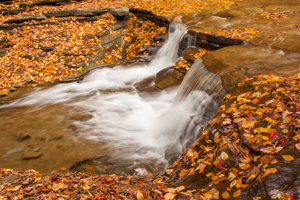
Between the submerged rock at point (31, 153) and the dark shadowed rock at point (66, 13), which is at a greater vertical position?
the dark shadowed rock at point (66, 13)

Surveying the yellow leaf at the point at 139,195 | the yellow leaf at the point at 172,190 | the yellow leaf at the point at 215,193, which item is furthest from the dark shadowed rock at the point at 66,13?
the yellow leaf at the point at 215,193

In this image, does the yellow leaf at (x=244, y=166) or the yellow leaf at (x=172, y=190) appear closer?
the yellow leaf at (x=244, y=166)

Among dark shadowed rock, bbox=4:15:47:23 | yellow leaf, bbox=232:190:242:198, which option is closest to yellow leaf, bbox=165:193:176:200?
yellow leaf, bbox=232:190:242:198

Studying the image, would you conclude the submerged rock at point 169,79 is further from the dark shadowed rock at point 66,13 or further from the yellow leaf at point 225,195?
the dark shadowed rock at point 66,13

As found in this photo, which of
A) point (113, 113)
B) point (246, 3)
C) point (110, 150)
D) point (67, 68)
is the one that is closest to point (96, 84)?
point (67, 68)

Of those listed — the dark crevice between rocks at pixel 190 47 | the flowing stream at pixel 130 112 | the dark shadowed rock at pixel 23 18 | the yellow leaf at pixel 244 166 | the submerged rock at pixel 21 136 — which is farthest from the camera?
the dark shadowed rock at pixel 23 18

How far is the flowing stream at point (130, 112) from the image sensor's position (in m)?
A: 4.53

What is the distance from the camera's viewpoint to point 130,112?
21.0ft

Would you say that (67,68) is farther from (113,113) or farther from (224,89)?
(224,89)

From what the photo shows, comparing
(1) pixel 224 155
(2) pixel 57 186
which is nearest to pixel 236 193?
(1) pixel 224 155

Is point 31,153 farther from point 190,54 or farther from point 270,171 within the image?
point 190,54

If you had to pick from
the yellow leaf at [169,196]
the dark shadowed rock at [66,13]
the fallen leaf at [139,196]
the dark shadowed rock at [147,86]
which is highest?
the dark shadowed rock at [66,13]

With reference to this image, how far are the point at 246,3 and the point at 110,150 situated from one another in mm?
10161

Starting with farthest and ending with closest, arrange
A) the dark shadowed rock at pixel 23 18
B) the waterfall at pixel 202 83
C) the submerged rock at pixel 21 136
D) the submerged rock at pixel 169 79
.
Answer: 1. the dark shadowed rock at pixel 23 18
2. the submerged rock at pixel 169 79
3. the submerged rock at pixel 21 136
4. the waterfall at pixel 202 83
